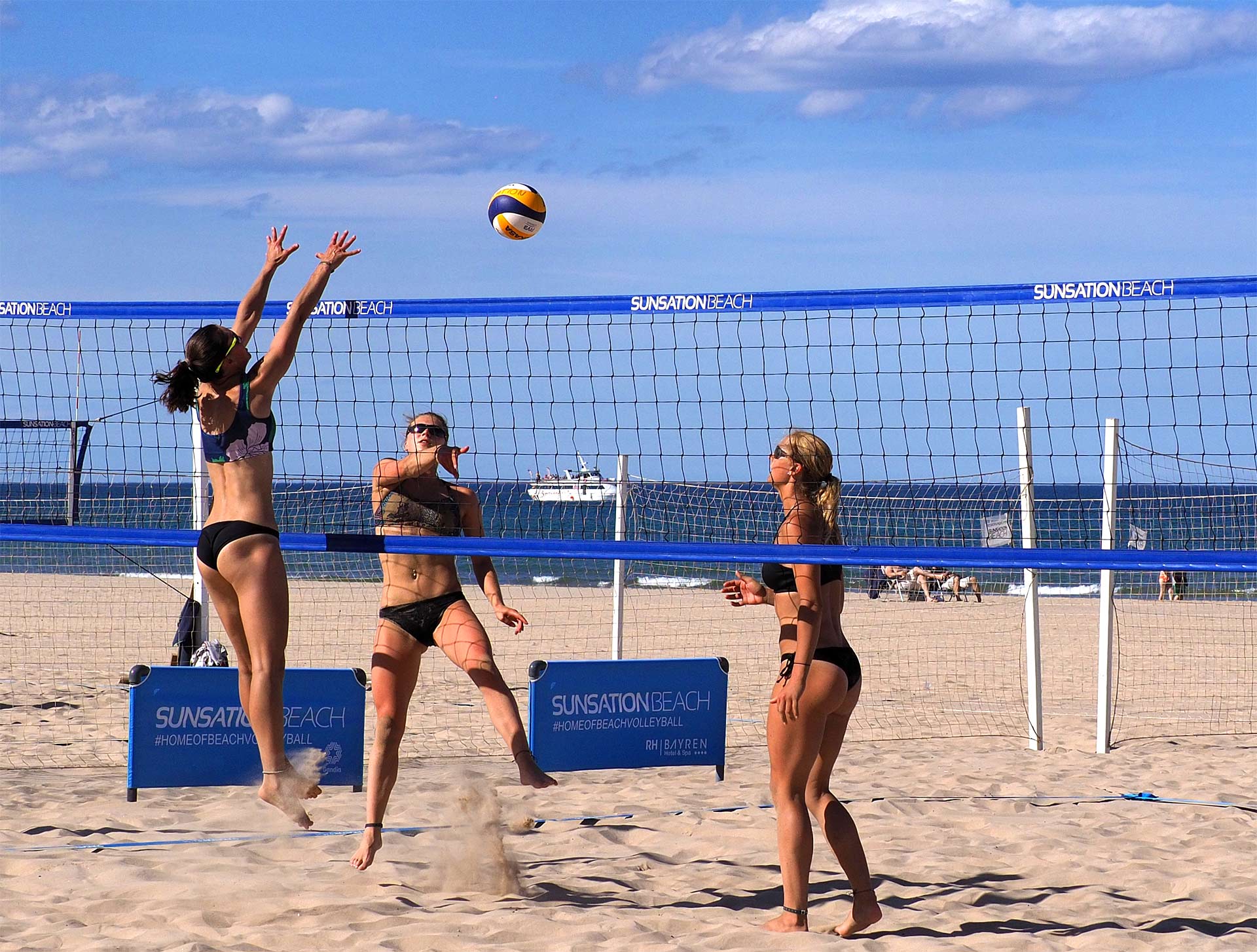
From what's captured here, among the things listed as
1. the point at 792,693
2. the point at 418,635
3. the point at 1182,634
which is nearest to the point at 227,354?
the point at 418,635

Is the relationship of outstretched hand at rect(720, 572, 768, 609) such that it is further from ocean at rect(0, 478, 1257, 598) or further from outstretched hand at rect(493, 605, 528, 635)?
outstretched hand at rect(493, 605, 528, 635)

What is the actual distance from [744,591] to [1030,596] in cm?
421

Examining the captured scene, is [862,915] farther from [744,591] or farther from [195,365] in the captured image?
[195,365]

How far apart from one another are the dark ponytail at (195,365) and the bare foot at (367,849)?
1.70m

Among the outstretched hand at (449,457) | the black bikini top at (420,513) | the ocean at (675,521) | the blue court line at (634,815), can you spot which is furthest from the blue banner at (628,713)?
Answer: the outstretched hand at (449,457)

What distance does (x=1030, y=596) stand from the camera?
775 cm

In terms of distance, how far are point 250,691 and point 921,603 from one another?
1467 centimetres

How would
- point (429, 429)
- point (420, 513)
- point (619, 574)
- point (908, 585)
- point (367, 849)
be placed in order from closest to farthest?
1. point (367, 849)
2. point (429, 429)
3. point (420, 513)
4. point (619, 574)
5. point (908, 585)

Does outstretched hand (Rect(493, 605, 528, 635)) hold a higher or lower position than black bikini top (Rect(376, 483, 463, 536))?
lower

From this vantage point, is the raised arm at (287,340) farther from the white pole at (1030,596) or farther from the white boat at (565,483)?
the white pole at (1030,596)

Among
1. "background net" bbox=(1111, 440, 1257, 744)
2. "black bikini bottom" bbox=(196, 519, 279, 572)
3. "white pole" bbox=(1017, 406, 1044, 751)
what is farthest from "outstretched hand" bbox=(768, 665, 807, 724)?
"white pole" bbox=(1017, 406, 1044, 751)

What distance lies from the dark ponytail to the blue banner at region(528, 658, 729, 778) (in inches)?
118

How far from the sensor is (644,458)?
548cm

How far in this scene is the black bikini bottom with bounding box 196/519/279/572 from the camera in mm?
4152
